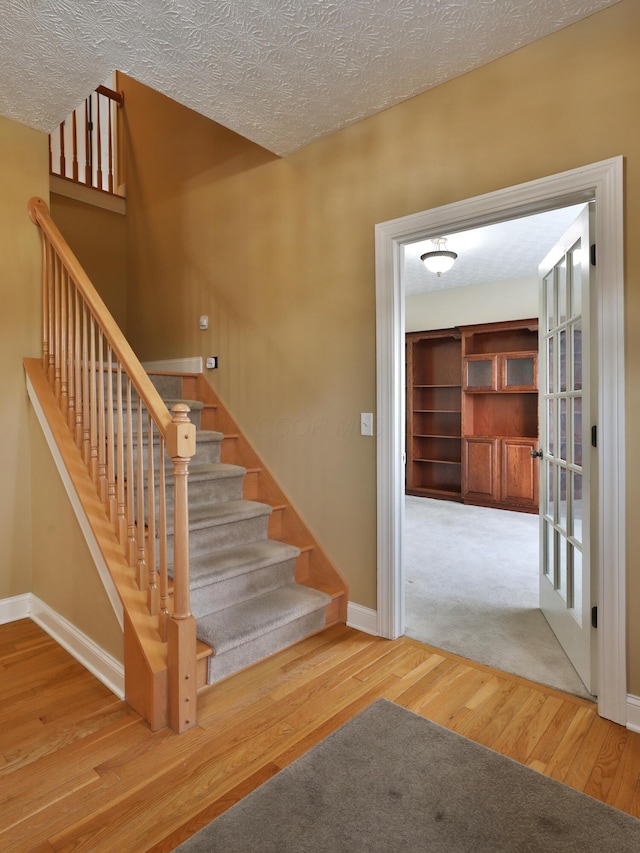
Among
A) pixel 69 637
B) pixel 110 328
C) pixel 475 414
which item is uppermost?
pixel 110 328

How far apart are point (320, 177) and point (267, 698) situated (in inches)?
104

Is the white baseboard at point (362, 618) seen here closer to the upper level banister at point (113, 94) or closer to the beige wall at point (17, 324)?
the beige wall at point (17, 324)

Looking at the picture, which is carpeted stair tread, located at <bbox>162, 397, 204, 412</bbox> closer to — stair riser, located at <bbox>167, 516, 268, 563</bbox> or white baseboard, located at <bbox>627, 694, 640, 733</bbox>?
stair riser, located at <bbox>167, 516, 268, 563</bbox>

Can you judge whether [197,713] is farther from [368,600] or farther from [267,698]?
[368,600]

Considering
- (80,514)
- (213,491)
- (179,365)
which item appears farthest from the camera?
(179,365)

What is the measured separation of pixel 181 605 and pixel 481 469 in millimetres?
5050

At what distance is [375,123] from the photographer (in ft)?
8.40

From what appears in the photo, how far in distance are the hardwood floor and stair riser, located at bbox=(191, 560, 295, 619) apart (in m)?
0.34

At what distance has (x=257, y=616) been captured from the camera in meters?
2.41

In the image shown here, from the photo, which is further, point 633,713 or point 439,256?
Answer: point 439,256

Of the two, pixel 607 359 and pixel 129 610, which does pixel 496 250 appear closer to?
pixel 607 359

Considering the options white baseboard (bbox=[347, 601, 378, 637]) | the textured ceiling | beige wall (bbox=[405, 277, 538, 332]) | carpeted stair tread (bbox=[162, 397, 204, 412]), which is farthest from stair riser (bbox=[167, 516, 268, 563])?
beige wall (bbox=[405, 277, 538, 332])

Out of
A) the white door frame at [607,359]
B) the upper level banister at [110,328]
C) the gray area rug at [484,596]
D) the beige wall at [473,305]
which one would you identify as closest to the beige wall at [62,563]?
the upper level banister at [110,328]

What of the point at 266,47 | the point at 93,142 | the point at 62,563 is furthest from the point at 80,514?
the point at 93,142
